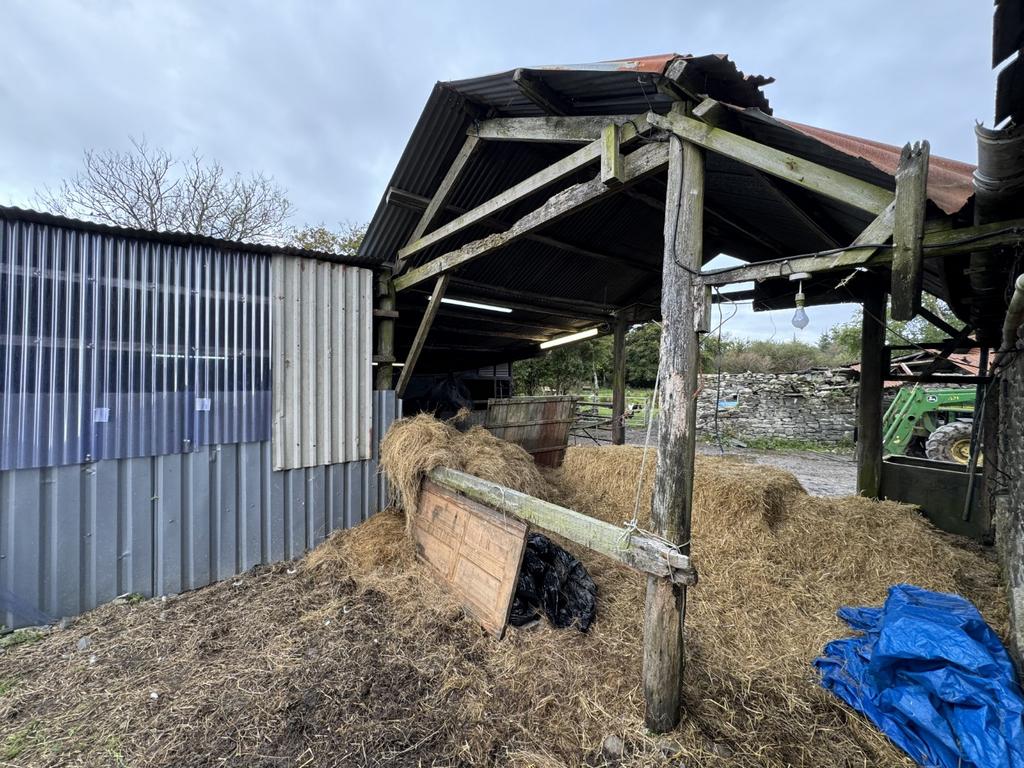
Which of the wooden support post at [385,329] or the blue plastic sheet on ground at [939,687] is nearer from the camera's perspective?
the blue plastic sheet on ground at [939,687]

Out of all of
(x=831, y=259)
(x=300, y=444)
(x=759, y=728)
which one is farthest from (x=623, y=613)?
(x=300, y=444)

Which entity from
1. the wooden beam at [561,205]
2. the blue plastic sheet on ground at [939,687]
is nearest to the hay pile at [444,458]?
the wooden beam at [561,205]

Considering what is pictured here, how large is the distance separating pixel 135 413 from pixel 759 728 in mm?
4745

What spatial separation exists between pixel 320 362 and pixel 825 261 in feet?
13.7

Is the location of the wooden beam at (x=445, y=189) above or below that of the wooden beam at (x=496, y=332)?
above

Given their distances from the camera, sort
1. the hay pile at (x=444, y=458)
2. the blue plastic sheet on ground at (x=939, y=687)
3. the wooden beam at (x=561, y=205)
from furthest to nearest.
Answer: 1. the hay pile at (x=444, y=458)
2. the wooden beam at (x=561, y=205)
3. the blue plastic sheet on ground at (x=939, y=687)

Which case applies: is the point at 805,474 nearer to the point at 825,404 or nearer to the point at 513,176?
the point at 825,404

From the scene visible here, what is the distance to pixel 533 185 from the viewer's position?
319 centimetres

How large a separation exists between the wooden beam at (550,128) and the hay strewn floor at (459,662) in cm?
269

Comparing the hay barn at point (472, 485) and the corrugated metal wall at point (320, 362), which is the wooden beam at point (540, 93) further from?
the corrugated metal wall at point (320, 362)

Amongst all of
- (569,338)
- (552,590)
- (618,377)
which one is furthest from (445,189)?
(569,338)

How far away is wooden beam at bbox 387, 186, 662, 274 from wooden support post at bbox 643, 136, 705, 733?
1712 millimetres

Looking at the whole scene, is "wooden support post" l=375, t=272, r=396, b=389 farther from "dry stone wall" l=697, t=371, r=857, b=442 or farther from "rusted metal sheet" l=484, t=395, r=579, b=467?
"dry stone wall" l=697, t=371, r=857, b=442

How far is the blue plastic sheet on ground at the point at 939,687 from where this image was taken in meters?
1.70
